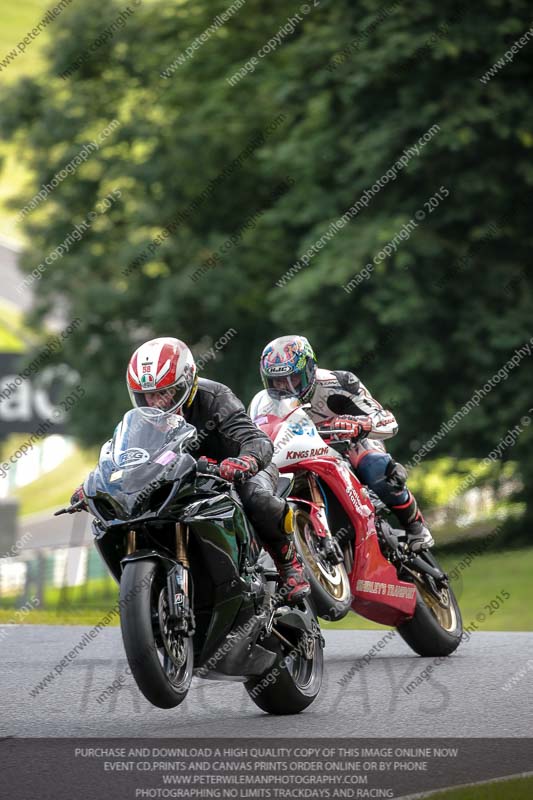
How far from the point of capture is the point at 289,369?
896 cm

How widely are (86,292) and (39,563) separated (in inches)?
398

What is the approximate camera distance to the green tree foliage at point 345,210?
22.2 meters

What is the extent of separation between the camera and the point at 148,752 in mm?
6215

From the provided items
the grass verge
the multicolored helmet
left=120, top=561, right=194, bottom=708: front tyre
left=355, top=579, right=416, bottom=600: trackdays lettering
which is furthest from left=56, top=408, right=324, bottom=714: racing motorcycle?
the multicolored helmet

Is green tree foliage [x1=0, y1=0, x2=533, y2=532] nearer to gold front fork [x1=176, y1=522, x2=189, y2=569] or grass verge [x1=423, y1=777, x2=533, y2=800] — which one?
gold front fork [x1=176, y1=522, x2=189, y2=569]

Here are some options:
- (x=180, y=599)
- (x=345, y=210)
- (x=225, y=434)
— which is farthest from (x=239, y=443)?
(x=345, y=210)

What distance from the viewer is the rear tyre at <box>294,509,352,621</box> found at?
8.30 m

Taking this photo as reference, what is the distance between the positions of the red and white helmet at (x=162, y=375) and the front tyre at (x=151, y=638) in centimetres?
90

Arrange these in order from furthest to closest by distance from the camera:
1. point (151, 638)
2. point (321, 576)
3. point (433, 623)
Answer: point (433, 623) < point (321, 576) < point (151, 638)

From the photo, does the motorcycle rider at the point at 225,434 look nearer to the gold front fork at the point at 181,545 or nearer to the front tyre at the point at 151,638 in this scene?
the gold front fork at the point at 181,545

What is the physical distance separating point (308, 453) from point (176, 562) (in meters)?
2.54

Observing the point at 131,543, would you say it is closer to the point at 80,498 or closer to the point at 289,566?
the point at 80,498

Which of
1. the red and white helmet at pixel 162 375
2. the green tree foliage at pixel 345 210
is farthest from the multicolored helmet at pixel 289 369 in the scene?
the green tree foliage at pixel 345 210

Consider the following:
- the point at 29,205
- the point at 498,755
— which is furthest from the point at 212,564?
the point at 29,205
